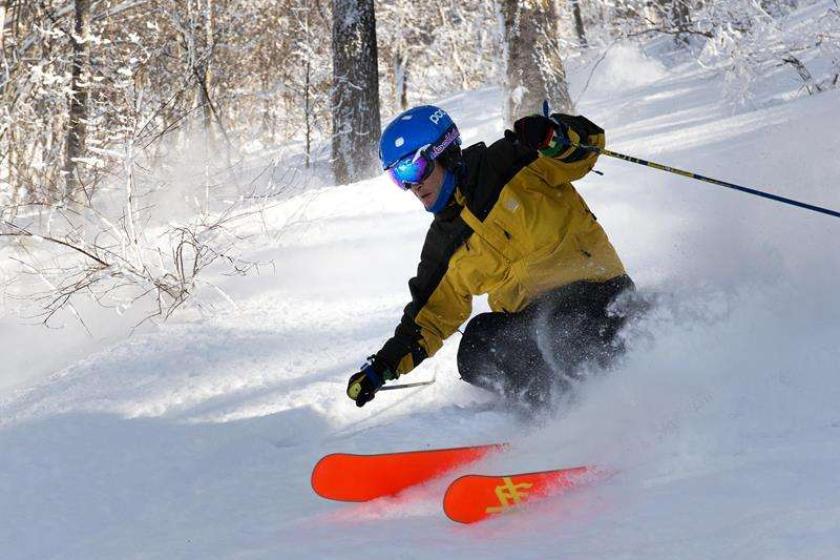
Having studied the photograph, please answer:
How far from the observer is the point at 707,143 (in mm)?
7168

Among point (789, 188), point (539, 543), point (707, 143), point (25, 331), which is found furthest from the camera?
point (707, 143)

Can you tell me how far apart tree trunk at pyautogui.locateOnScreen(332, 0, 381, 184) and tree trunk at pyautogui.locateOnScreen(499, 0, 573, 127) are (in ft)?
4.61

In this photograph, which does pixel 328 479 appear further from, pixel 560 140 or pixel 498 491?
pixel 560 140

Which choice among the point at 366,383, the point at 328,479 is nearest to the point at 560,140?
the point at 366,383

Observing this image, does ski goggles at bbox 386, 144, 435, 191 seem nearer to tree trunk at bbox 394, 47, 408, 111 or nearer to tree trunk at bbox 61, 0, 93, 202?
tree trunk at bbox 61, 0, 93, 202

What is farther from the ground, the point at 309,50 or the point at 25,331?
the point at 309,50

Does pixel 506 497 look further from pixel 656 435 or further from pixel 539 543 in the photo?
pixel 656 435

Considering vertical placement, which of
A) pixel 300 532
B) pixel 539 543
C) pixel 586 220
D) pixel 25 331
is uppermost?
pixel 586 220

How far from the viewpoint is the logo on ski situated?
2543 millimetres

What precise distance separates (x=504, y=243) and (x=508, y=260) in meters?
0.11

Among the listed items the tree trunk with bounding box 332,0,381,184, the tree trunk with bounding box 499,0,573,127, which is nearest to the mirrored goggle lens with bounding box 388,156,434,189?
the tree trunk with bounding box 499,0,573,127

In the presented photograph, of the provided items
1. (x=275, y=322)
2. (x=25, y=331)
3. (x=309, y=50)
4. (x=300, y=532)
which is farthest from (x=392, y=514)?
(x=309, y=50)

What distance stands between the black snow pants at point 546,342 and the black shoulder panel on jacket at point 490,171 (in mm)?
580

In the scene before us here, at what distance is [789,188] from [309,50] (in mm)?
15081
